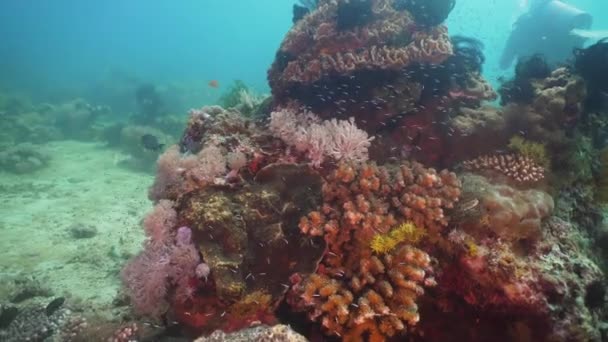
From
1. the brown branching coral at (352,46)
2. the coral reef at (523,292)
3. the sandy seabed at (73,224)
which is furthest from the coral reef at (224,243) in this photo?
the sandy seabed at (73,224)

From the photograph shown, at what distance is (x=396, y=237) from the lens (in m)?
4.55

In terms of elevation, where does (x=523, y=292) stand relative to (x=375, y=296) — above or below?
above

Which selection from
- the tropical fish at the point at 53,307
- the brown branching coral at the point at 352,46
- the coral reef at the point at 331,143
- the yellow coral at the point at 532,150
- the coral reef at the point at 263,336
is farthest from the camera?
the brown branching coral at the point at 352,46

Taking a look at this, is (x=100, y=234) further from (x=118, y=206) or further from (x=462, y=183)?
(x=462, y=183)

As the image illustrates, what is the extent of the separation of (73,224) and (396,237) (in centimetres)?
1097

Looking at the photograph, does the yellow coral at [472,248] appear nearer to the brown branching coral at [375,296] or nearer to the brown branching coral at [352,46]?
the brown branching coral at [375,296]

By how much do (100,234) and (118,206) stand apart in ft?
8.06

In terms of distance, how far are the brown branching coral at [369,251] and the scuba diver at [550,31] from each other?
23206 millimetres

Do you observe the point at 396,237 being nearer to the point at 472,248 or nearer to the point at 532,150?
the point at 472,248

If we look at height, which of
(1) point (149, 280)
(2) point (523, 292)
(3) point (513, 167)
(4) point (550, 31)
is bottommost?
(1) point (149, 280)

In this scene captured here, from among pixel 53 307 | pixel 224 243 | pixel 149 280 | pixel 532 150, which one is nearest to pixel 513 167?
pixel 532 150

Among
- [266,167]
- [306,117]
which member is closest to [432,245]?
[266,167]

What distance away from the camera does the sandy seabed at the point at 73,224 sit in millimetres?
9273

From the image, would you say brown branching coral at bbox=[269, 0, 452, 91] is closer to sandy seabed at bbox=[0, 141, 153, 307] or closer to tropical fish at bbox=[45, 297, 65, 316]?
tropical fish at bbox=[45, 297, 65, 316]
